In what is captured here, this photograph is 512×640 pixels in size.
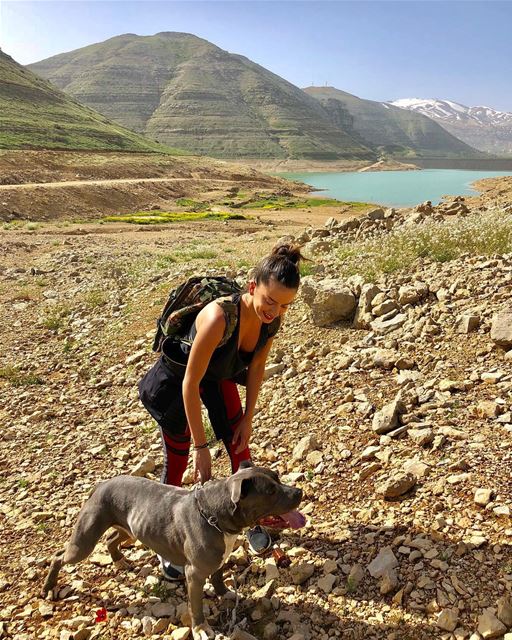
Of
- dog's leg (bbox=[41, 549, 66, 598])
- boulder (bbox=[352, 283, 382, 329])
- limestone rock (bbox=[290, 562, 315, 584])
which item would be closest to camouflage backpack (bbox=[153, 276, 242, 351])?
dog's leg (bbox=[41, 549, 66, 598])

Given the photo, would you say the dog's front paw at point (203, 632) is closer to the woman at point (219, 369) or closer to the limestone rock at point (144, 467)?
the woman at point (219, 369)

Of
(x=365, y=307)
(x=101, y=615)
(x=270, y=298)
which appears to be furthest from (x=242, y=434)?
(x=365, y=307)

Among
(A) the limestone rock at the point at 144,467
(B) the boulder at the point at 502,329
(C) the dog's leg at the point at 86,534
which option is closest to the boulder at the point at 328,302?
(B) the boulder at the point at 502,329

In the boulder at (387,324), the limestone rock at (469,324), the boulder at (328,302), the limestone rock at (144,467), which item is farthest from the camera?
the boulder at (328,302)

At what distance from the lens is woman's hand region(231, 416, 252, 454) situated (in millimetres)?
3468

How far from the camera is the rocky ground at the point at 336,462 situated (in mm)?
2963

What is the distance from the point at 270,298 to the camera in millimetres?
2832

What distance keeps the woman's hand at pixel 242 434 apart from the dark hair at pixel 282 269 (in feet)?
3.79

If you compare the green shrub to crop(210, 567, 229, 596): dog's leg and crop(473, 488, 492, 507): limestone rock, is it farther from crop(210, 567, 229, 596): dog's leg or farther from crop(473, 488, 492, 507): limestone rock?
crop(210, 567, 229, 596): dog's leg

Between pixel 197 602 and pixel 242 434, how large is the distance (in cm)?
111

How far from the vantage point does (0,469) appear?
5426 mm

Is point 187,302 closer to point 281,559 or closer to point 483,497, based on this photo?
point 281,559

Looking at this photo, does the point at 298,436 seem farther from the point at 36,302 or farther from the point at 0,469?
the point at 36,302

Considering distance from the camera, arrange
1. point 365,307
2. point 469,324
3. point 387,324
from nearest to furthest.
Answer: point 469,324
point 387,324
point 365,307
